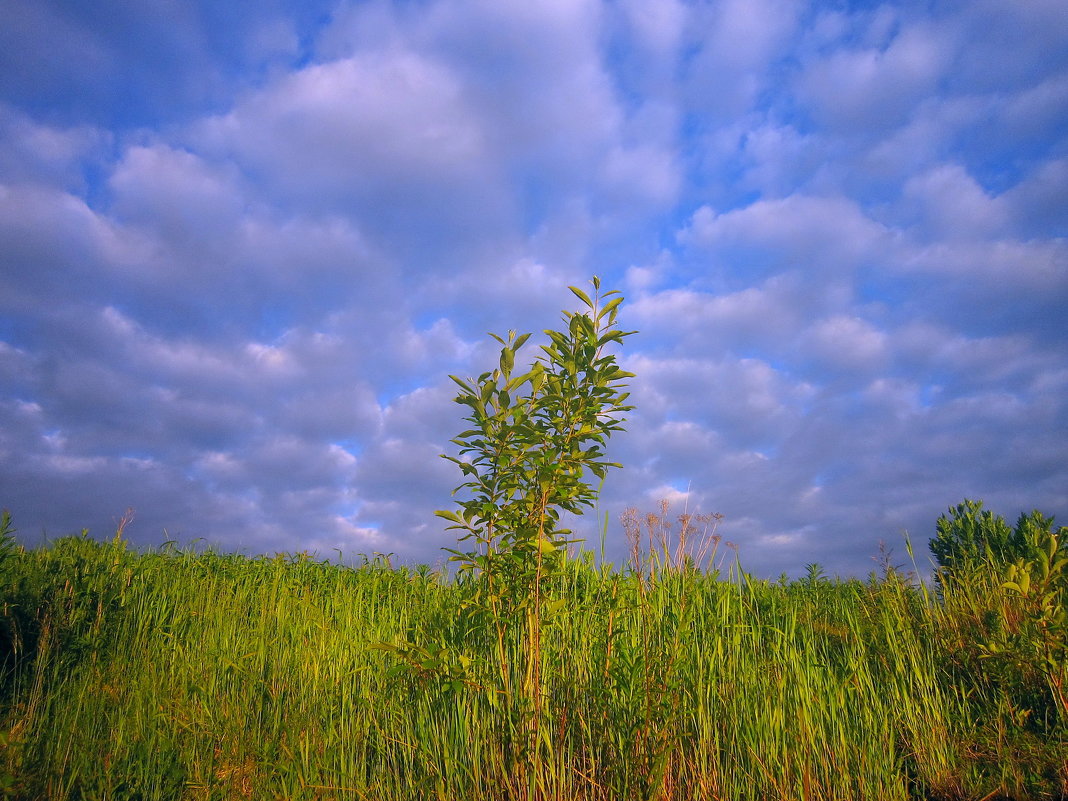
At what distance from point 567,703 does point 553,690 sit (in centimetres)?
11

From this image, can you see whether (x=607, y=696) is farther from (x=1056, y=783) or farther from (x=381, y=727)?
(x=1056, y=783)

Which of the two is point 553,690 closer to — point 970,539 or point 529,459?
point 529,459

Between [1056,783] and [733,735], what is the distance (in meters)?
1.71

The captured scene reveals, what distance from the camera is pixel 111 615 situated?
220 inches

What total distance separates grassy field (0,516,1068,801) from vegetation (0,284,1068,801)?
20 mm

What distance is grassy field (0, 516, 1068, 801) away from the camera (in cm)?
302

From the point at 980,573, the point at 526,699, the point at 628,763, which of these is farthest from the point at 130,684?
the point at 980,573

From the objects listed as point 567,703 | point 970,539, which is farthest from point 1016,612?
point 567,703

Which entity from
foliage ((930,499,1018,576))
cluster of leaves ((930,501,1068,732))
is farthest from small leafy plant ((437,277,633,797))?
foliage ((930,499,1018,576))

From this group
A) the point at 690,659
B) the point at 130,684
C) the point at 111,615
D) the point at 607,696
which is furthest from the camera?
the point at 111,615

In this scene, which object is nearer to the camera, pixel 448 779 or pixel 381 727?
pixel 448 779

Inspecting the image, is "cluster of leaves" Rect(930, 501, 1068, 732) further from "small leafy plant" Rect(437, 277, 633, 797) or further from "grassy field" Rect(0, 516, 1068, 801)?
"small leafy plant" Rect(437, 277, 633, 797)

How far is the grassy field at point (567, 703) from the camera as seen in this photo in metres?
3.02

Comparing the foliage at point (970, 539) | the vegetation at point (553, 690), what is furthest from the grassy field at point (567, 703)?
the foliage at point (970, 539)
